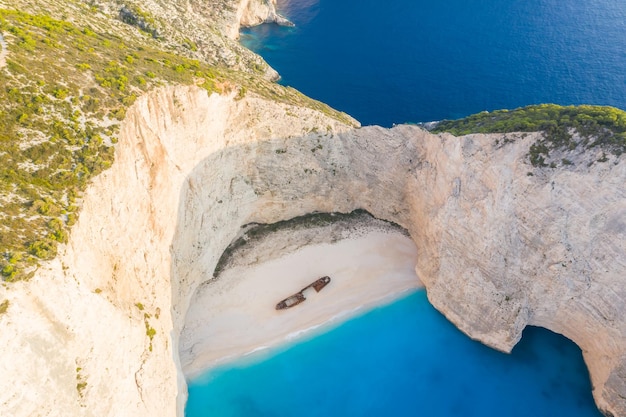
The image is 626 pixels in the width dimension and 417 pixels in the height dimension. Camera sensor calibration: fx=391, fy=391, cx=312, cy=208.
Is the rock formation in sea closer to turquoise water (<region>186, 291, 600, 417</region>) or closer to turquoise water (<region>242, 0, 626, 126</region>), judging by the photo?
turquoise water (<region>186, 291, 600, 417</region>)

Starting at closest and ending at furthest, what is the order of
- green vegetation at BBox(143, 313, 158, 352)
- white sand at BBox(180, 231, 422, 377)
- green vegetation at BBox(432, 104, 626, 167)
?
1. green vegetation at BBox(143, 313, 158, 352)
2. green vegetation at BBox(432, 104, 626, 167)
3. white sand at BBox(180, 231, 422, 377)

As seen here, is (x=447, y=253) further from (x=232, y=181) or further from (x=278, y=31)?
(x=278, y=31)

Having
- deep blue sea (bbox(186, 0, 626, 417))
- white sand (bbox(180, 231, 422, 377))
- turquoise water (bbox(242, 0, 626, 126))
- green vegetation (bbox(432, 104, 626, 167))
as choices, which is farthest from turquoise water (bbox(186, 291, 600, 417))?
turquoise water (bbox(242, 0, 626, 126))

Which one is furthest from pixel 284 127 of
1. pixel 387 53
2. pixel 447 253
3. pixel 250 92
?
pixel 387 53

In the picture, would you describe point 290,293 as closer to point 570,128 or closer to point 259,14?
point 570,128

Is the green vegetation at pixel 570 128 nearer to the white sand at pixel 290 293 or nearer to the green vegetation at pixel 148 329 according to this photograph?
the white sand at pixel 290 293

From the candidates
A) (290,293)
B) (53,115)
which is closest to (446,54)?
(290,293)

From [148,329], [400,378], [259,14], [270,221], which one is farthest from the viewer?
[259,14]
